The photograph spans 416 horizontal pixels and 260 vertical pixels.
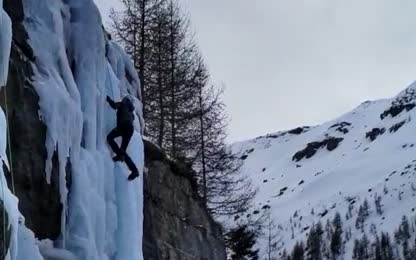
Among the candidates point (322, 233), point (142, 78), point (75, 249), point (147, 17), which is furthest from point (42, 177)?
point (322, 233)

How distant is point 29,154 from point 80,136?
97cm

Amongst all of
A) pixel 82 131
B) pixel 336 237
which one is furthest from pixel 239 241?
pixel 336 237

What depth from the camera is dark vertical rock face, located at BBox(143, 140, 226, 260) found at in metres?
13.8

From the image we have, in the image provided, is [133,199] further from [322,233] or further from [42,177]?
[322,233]

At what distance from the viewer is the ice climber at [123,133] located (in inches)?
424

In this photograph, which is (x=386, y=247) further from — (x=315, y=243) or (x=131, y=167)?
(x=131, y=167)

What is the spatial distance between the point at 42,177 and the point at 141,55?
11.1m

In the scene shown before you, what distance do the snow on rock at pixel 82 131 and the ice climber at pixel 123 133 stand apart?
125mm

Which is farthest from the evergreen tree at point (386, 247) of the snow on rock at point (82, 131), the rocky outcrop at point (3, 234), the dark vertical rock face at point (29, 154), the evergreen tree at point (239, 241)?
the rocky outcrop at point (3, 234)

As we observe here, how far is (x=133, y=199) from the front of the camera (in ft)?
35.4

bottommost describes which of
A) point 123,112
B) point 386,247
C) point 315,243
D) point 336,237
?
point 123,112

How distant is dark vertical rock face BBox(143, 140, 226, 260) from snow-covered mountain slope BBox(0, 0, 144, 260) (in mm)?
2344

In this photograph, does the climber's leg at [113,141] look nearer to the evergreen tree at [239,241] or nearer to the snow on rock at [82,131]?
the snow on rock at [82,131]

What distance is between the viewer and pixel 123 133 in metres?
10.8
